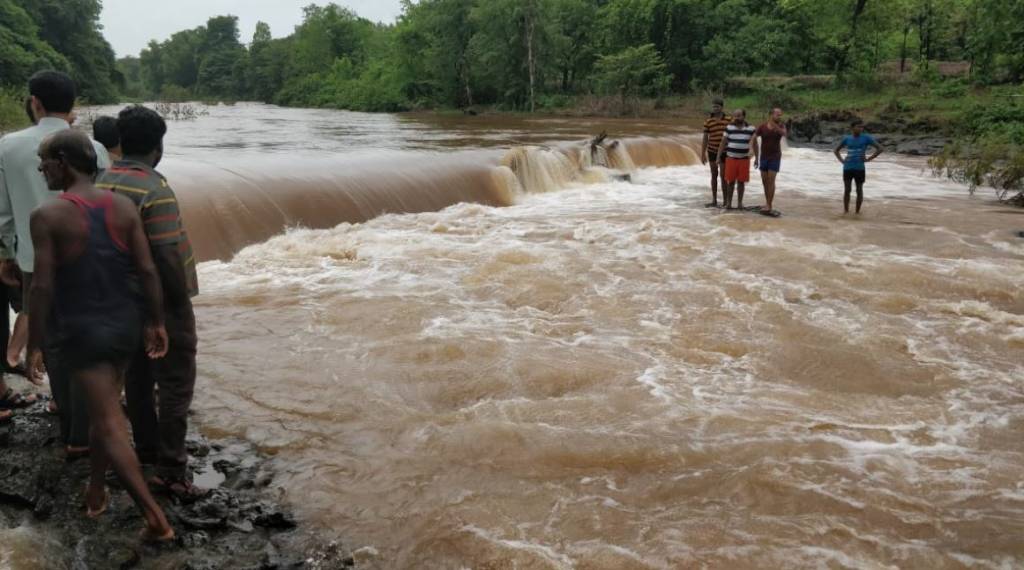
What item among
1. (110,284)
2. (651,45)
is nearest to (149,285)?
(110,284)

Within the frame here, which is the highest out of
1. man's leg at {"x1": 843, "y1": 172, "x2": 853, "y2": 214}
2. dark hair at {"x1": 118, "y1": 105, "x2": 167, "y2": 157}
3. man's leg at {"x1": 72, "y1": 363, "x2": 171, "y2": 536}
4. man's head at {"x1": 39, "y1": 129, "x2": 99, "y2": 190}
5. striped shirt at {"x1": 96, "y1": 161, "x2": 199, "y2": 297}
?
dark hair at {"x1": 118, "y1": 105, "x2": 167, "y2": 157}

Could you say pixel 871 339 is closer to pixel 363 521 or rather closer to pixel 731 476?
pixel 731 476

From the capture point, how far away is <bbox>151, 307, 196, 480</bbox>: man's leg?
3223 millimetres

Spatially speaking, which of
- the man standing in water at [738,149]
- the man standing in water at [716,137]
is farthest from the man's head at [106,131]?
the man standing in water at [716,137]

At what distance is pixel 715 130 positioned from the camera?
12203 millimetres

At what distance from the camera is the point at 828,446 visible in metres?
4.22

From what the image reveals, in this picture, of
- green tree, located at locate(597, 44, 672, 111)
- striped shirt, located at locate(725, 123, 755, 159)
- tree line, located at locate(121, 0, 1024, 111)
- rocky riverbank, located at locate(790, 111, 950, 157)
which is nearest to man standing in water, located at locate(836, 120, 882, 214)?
striped shirt, located at locate(725, 123, 755, 159)

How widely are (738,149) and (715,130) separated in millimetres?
890

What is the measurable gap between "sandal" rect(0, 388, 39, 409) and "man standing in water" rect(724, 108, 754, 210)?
10.0m

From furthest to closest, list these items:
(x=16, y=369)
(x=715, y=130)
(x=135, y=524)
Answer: (x=715, y=130), (x=16, y=369), (x=135, y=524)

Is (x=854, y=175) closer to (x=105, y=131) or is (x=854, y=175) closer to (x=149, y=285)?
(x=105, y=131)

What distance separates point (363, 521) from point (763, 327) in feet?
14.5

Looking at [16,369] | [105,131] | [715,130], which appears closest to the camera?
[105,131]

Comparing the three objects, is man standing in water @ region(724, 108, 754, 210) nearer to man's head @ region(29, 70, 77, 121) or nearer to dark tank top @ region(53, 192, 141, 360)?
man's head @ region(29, 70, 77, 121)
